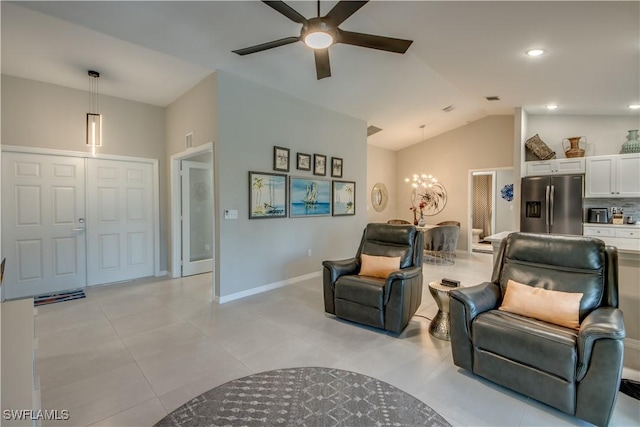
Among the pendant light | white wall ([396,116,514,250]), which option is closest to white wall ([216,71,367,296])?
the pendant light

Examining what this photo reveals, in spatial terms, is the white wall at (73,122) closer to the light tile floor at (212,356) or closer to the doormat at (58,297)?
the doormat at (58,297)

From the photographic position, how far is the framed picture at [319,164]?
5145 mm

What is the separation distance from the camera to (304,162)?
16.2 feet

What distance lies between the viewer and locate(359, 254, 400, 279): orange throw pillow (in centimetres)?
330

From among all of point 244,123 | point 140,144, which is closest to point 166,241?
point 140,144

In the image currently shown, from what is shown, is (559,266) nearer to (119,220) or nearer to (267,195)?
(267,195)

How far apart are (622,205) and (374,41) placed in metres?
5.36

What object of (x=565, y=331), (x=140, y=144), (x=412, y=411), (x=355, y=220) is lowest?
(x=412, y=411)

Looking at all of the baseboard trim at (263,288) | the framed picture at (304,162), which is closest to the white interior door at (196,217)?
the baseboard trim at (263,288)

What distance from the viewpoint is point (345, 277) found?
329 centimetres

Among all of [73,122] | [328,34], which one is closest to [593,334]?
[328,34]

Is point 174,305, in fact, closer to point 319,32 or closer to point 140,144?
point 140,144

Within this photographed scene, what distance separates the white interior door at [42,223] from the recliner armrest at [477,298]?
4.99 m

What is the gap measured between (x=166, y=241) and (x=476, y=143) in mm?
7175
